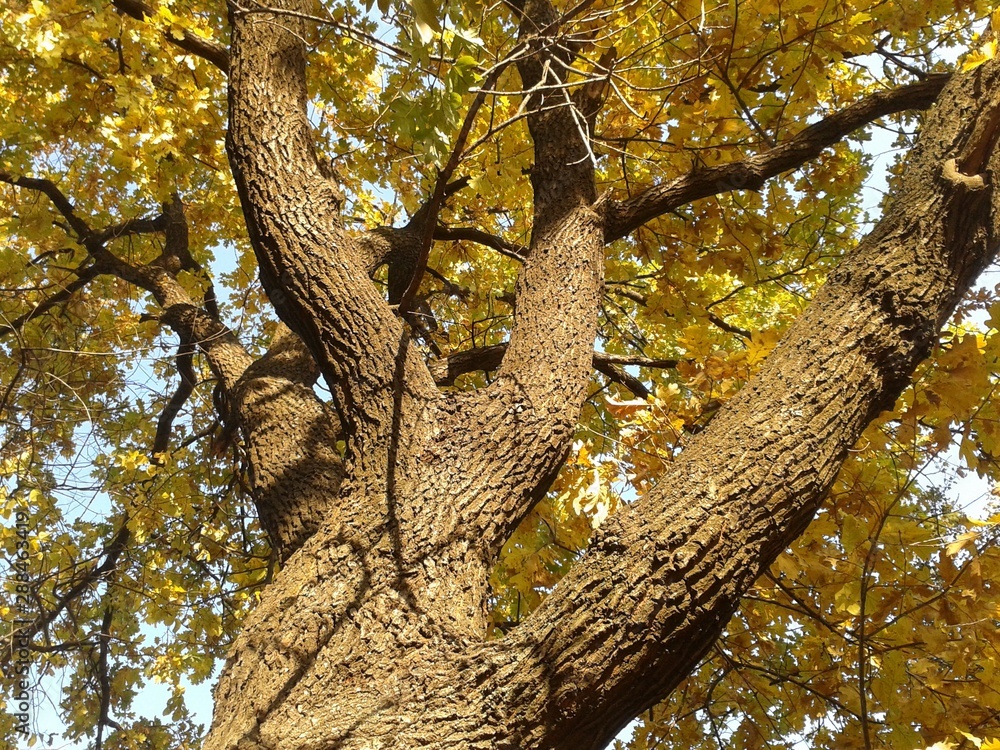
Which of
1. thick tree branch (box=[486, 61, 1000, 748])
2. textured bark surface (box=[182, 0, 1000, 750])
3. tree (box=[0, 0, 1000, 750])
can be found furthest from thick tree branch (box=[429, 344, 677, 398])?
thick tree branch (box=[486, 61, 1000, 748])

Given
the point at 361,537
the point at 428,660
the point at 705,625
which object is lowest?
the point at 428,660

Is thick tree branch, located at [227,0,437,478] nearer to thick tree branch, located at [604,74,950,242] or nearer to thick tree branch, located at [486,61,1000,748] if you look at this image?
thick tree branch, located at [486,61,1000,748]

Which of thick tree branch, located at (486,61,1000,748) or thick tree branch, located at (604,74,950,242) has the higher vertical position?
Answer: thick tree branch, located at (604,74,950,242)

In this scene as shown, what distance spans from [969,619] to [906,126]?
3460mm

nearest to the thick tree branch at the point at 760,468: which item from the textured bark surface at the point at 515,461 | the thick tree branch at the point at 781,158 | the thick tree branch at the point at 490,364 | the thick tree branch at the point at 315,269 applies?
the textured bark surface at the point at 515,461

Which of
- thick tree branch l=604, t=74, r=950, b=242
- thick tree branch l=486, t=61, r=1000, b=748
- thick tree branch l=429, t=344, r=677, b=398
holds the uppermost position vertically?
thick tree branch l=604, t=74, r=950, b=242

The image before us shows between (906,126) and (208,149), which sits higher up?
(906,126)

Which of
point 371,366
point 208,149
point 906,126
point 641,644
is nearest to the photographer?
point 641,644

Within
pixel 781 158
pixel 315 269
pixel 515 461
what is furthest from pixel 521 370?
pixel 781 158

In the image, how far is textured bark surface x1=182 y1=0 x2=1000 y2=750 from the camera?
1.56 metres

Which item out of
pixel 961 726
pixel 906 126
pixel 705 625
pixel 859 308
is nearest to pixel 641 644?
pixel 705 625

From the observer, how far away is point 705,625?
5.18 ft

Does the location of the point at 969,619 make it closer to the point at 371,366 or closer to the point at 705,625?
the point at 705,625

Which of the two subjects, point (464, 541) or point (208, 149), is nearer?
A: point (464, 541)
